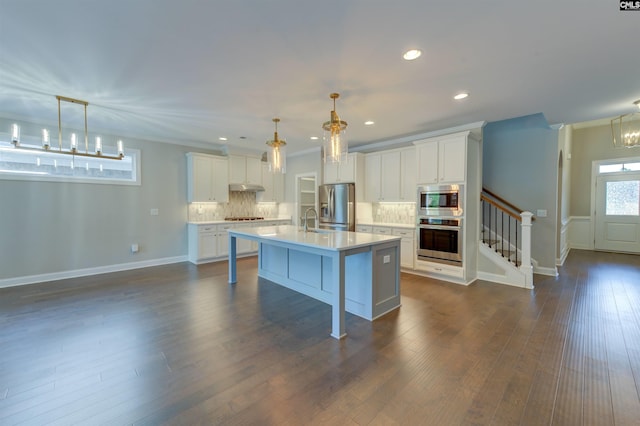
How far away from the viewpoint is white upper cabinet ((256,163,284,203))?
7.20 meters

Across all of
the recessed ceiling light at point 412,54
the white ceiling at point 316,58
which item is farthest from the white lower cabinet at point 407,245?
the recessed ceiling light at point 412,54

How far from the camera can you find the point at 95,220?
4945 mm

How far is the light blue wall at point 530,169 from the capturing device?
4.77 metres

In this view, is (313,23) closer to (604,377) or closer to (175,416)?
(175,416)

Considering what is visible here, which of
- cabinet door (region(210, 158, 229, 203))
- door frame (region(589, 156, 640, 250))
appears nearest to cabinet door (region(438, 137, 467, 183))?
A: cabinet door (region(210, 158, 229, 203))

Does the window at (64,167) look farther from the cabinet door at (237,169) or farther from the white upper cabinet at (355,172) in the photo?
the white upper cabinet at (355,172)

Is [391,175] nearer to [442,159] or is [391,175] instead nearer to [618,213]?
[442,159]

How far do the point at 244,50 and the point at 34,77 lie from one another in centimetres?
248

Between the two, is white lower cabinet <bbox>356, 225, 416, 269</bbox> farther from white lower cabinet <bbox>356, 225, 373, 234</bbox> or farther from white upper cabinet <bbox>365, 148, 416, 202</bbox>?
white upper cabinet <bbox>365, 148, 416, 202</bbox>

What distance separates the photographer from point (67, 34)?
2172 mm

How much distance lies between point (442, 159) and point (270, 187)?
4.45 meters

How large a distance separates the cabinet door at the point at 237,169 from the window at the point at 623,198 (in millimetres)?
9173

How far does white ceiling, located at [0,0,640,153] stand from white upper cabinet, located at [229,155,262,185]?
249cm

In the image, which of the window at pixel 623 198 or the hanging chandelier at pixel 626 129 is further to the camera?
the window at pixel 623 198
